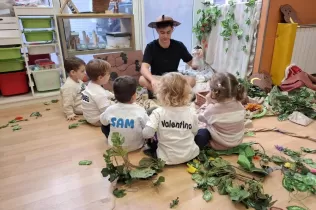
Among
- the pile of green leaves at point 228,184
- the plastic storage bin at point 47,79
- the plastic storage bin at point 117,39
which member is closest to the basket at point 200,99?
the pile of green leaves at point 228,184

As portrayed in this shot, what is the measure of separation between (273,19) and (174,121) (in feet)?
6.79

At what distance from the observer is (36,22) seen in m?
2.39

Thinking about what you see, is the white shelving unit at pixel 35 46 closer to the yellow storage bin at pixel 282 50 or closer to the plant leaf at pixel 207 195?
the plant leaf at pixel 207 195

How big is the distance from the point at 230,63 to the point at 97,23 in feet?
6.06

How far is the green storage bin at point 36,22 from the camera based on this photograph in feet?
7.69

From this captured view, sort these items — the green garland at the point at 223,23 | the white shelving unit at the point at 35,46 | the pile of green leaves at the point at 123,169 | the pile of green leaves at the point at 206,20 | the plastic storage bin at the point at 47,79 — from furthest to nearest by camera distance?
the pile of green leaves at the point at 206,20
the green garland at the point at 223,23
the plastic storage bin at the point at 47,79
the white shelving unit at the point at 35,46
the pile of green leaves at the point at 123,169

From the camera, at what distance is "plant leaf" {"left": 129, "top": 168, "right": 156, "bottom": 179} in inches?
50.5

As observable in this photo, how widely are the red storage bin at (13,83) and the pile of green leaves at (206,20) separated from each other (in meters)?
2.42

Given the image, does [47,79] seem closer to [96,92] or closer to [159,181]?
[96,92]

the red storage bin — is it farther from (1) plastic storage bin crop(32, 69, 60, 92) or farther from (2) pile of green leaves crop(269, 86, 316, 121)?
(2) pile of green leaves crop(269, 86, 316, 121)

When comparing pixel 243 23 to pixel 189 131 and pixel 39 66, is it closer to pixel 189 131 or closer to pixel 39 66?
pixel 189 131

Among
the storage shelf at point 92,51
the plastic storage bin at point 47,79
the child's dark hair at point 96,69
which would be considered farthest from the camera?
the storage shelf at point 92,51

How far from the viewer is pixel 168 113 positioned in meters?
1.34

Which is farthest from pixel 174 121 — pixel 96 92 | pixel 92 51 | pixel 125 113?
pixel 92 51
